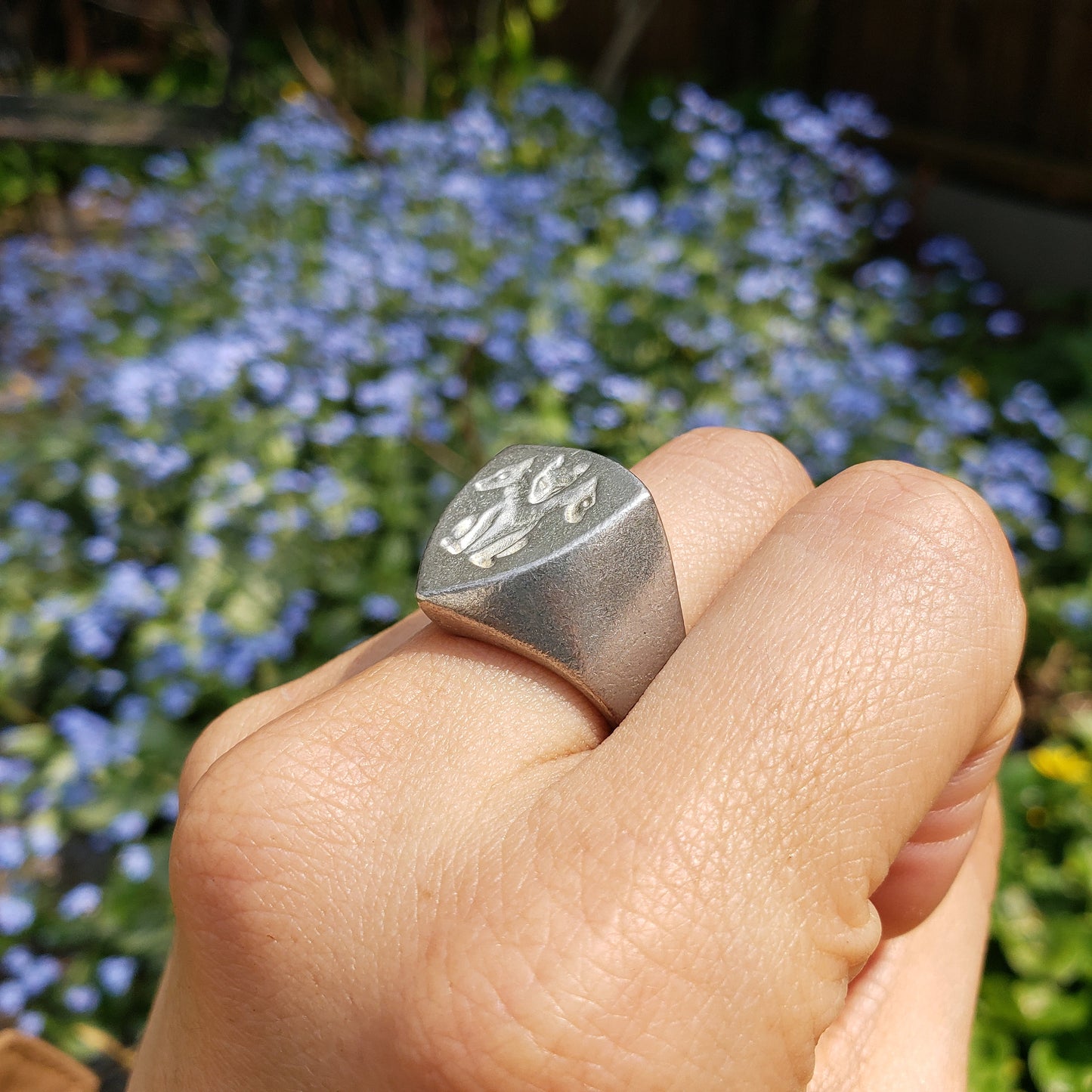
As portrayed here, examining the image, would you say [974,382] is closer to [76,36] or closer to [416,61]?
[416,61]

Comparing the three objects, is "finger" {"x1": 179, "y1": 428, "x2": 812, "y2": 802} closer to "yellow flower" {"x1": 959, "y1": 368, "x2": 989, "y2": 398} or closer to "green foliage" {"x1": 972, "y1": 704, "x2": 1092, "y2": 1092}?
"green foliage" {"x1": 972, "y1": 704, "x2": 1092, "y2": 1092}

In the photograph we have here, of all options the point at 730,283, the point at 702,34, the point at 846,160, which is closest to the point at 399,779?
the point at 730,283

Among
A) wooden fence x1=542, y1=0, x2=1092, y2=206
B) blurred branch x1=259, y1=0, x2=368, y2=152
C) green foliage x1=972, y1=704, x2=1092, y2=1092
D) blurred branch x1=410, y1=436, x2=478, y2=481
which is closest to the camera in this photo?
green foliage x1=972, y1=704, x2=1092, y2=1092

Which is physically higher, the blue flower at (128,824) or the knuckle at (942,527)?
the knuckle at (942,527)

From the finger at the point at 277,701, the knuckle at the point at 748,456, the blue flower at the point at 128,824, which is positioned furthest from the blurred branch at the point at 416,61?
the finger at the point at 277,701

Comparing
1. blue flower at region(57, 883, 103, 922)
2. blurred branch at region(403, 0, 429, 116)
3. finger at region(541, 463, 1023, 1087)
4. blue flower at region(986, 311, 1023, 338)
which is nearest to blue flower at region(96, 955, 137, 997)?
blue flower at region(57, 883, 103, 922)

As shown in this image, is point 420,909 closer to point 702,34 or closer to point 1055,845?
point 1055,845

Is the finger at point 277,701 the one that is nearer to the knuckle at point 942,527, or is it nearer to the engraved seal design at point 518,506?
the engraved seal design at point 518,506
